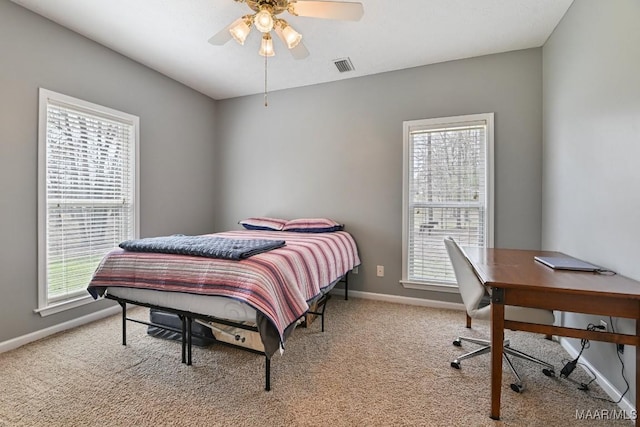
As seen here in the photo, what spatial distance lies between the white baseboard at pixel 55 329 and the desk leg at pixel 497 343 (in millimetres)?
3250

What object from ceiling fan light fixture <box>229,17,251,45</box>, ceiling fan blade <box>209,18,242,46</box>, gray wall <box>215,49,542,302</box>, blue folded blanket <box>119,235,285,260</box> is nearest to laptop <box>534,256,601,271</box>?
gray wall <box>215,49,542,302</box>

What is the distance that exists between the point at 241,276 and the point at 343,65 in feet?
8.43

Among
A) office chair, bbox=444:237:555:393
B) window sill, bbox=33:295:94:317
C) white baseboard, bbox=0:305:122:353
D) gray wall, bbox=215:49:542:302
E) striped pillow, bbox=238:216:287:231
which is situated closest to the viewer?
office chair, bbox=444:237:555:393

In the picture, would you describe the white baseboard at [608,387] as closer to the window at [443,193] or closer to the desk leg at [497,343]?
the desk leg at [497,343]

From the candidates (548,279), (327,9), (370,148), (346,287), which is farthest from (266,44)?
(346,287)

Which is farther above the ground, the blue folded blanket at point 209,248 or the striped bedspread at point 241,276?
the blue folded blanket at point 209,248

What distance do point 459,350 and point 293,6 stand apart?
8.71 ft

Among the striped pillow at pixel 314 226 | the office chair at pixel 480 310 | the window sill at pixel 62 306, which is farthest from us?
the striped pillow at pixel 314 226

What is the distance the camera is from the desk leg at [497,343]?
56.1 inches

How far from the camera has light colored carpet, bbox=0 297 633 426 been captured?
145 centimetres

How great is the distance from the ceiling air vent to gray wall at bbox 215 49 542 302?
246 mm

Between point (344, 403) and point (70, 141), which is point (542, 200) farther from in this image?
point (70, 141)

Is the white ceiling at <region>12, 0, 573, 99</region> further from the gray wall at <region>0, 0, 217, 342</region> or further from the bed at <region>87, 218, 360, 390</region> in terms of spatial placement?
the bed at <region>87, 218, 360, 390</region>

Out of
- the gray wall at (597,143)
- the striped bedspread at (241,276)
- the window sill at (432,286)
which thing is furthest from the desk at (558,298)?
the window sill at (432,286)
